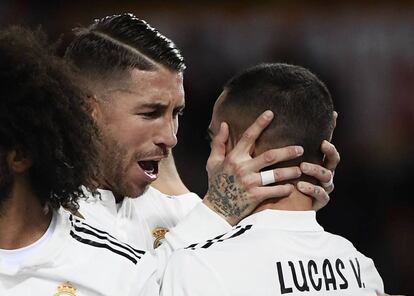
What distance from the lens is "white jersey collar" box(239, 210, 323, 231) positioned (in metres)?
1.97

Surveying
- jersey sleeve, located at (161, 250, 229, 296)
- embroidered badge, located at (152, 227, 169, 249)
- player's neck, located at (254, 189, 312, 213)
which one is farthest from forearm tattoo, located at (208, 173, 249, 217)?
embroidered badge, located at (152, 227, 169, 249)

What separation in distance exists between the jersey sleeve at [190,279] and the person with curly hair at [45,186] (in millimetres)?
96

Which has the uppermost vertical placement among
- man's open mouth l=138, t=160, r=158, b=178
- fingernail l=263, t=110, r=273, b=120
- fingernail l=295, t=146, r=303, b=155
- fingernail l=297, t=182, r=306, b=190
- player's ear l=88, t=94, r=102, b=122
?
fingernail l=263, t=110, r=273, b=120

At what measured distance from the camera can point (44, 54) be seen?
2.00 meters

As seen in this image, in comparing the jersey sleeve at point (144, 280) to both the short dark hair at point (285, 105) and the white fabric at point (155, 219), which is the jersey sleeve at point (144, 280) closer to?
the white fabric at point (155, 219)

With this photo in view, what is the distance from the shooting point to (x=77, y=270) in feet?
6.39

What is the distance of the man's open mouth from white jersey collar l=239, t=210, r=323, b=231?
806 millimetres

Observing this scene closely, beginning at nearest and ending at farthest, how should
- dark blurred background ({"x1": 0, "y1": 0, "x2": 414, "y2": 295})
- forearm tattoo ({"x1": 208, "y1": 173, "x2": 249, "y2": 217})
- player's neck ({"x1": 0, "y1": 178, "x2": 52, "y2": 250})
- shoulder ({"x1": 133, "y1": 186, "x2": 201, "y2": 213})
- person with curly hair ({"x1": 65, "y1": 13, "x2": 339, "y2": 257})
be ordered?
player's neck ({"x1": 0, "y1": 178, "x2": 52, "y2": 250})
forearm tattoo ({"x1": 208, "y1": 173, "x2": 249, "y2": 217})
person with curly hair ({"x1": 65, "y1": 13, "x2": 339, "y2": 257})
shoulder ({"x1": 133, "y1": 186, "x2": 201, "y2": 213})
dark blurred background ({"x1": 0, "y1": 0, "x2": 414, "y2": 295})

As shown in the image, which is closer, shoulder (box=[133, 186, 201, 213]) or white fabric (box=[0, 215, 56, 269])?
white fabric (box=[0, 215, 56, 269])

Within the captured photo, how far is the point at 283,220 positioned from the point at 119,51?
110cm

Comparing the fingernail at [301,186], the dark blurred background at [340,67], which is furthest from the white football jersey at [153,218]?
the dark blurred background at [340,67]

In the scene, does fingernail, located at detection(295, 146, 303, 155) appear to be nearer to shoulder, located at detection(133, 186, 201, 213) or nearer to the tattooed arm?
the tattooed arm

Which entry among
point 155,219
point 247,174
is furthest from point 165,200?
point 247,174

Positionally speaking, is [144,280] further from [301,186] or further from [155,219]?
[155,219]
